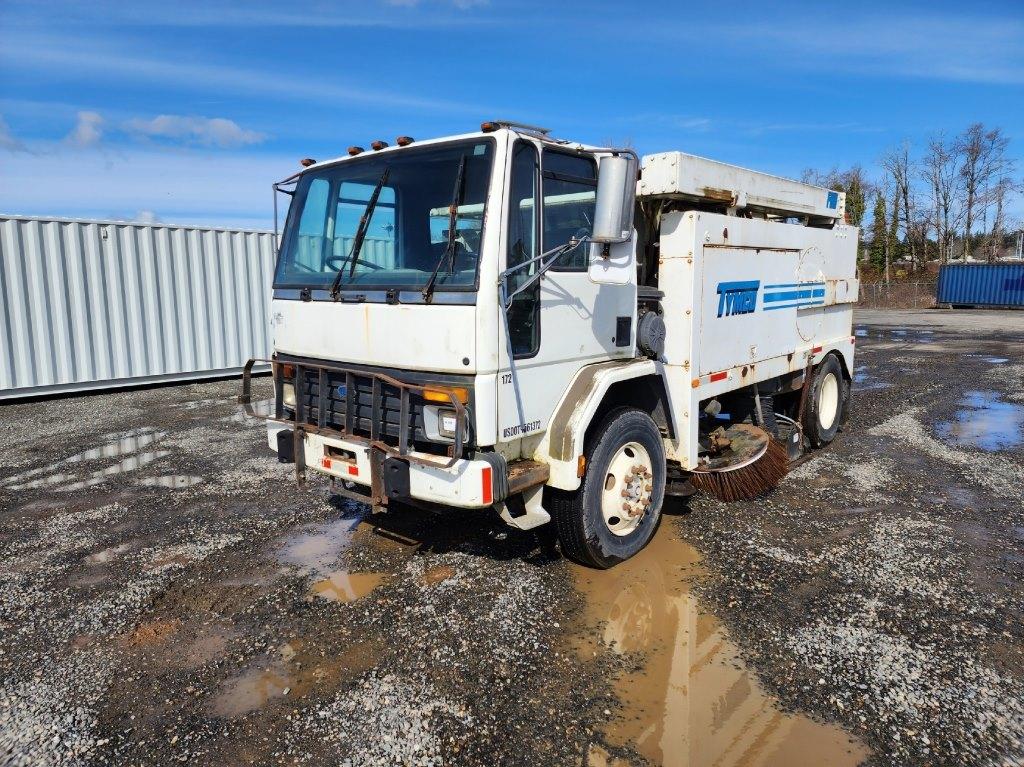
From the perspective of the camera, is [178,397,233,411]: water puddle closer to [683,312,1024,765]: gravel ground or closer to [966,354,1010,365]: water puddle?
[683,312,1024,765]: gravel ground

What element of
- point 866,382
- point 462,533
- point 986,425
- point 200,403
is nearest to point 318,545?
point 462,533

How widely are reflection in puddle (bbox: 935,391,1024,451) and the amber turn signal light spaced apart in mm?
6253

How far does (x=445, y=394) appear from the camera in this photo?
3477 millimetres

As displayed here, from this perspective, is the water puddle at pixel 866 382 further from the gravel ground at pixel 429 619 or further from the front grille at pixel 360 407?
the front grille at pixel 360 407

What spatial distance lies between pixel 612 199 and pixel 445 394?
126 centimetres

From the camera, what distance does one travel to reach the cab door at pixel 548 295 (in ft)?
11.8

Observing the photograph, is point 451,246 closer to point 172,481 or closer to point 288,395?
point 288,395

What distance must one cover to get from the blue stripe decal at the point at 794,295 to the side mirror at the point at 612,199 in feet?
9.02

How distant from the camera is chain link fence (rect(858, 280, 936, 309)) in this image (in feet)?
119

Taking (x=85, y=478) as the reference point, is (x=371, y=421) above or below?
above

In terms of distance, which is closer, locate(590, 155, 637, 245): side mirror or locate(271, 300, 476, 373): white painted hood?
locate(590, 155, 637, 245): side mirror

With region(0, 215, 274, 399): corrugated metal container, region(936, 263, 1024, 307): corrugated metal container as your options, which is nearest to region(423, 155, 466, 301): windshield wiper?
region(0, 215, 274, 399): corrugated metal container

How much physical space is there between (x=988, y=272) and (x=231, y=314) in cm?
3440

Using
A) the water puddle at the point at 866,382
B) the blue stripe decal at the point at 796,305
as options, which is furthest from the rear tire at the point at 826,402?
the water puddle at the point at 866,382
